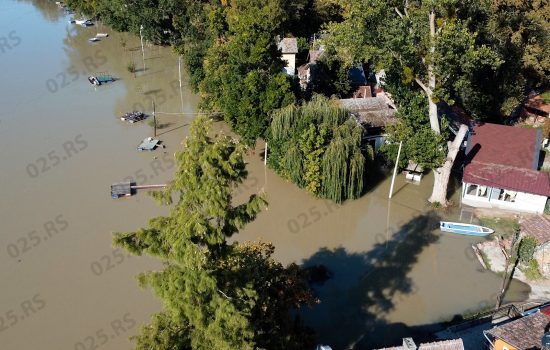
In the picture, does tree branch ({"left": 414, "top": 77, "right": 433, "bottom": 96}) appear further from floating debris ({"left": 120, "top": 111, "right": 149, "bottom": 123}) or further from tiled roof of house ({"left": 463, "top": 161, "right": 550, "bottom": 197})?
floating debris ({"left": 120, "top": 111, "right": 149, "bottom": 123})

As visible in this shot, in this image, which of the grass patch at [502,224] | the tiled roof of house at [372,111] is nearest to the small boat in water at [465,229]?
the grass patch at [502,224]

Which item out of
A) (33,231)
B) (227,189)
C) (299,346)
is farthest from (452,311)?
(33,231)

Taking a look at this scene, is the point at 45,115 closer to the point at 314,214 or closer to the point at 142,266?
the point at 142,266

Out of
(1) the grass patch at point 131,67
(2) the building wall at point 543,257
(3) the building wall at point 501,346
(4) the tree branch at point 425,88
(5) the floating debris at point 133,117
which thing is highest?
(4) the tree branch at point 425,88

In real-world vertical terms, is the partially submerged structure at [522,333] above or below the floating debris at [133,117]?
below

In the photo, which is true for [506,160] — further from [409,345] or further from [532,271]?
[409,345]

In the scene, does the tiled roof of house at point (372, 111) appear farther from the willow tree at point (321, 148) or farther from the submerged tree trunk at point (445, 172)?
the submerged tree trunk at point (445, 172)
